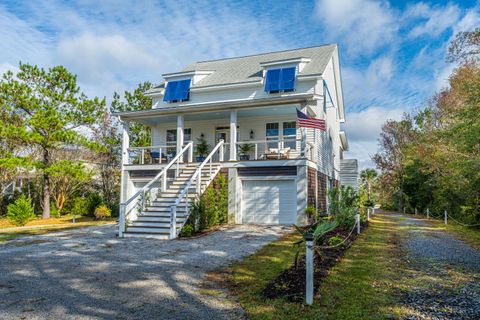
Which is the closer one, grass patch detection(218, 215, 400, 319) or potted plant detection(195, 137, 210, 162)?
grass patch detection(218, 215, 400, 319)

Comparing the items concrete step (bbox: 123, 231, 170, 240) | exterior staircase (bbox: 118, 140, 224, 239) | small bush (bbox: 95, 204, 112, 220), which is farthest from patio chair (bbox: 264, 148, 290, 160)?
small bush (bbox: 95, 204, 112, 220)

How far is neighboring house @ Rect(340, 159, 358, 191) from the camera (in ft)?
92.2

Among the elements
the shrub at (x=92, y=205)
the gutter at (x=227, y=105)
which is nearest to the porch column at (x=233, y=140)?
the gutter at (x=227, y=105)

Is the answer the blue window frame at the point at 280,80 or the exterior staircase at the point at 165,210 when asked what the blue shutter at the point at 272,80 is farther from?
the exterior staircase at the point at 165,210

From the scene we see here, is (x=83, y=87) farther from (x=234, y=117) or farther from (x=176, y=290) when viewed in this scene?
(x=176, y=290)

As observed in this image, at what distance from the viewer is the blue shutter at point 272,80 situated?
18.1 meters

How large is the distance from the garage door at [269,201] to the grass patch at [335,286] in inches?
212

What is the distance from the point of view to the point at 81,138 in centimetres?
2011

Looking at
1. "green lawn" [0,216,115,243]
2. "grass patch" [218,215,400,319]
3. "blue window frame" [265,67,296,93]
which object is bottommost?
"green lawn" [0,216,115,243]

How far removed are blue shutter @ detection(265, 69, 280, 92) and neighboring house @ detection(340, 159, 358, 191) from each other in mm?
12853

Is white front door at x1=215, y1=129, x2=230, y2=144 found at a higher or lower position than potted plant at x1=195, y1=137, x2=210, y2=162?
higher

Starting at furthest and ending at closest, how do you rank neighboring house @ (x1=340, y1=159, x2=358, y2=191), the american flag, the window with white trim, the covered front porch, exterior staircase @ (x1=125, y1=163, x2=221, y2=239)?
1. neighboring house @ (x1=340, y1=159, x2=358, y2=191)
2. the window with white trim
3. the covered front porch
4. the american flag
5. exterior staircase @ (x1=125, y1=163, x2=221, y2=239)

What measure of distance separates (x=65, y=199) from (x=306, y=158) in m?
18.3

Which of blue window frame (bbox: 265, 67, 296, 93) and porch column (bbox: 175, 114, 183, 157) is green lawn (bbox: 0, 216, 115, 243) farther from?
blue window frame (bbox: 265, 67, 296, 93)
